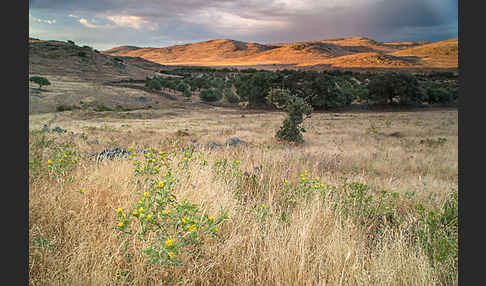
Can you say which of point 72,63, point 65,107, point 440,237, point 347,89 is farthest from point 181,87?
point 440,237

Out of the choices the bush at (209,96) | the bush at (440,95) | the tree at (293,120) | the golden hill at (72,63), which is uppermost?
the golden hill at (72,63)

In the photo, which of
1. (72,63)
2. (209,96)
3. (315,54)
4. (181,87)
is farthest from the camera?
(315,54)

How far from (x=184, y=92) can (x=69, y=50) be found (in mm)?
47636

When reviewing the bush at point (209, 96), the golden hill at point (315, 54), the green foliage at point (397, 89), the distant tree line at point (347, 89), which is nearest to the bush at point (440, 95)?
the distant tree line at point (347, 89)

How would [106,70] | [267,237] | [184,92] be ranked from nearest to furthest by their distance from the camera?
[267,237] < [184,92] < [106,70]

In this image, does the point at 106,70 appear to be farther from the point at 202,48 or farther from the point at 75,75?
the point at 202,48

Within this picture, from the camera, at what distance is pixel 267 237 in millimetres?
2518

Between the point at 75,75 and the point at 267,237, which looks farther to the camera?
the point at 75,75

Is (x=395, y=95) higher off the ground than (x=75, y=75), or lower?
lower

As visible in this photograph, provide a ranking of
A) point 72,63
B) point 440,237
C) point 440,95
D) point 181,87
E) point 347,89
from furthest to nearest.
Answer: point 72,63 < point 181,87 < point 347,89 < point 440,95 < point 440,237

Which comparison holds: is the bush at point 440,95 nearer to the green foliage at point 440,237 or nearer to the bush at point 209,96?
the bush at point 209,96

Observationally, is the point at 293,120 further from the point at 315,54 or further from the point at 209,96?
the point at 315,54

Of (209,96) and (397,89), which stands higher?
(209,96)

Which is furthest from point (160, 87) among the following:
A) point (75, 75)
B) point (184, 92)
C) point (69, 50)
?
point (69, 50)
